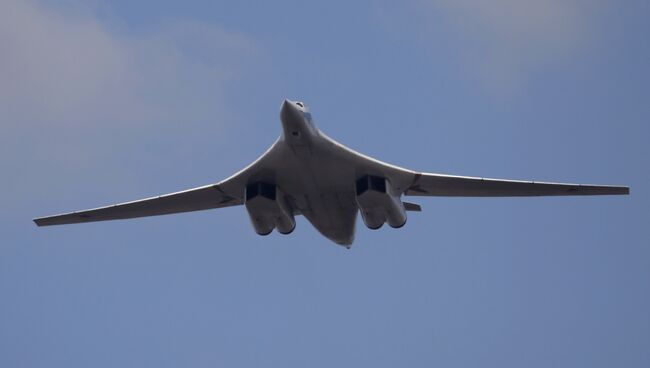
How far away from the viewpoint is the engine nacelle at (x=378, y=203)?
2101 inches

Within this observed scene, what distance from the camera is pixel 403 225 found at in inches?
2167

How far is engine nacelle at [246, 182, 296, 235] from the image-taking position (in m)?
54.2

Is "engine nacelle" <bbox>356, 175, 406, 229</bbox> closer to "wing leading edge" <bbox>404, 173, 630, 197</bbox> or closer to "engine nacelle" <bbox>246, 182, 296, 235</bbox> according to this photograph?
"wing leading edge" <bbox>404, 173, 630, 197</bbox>

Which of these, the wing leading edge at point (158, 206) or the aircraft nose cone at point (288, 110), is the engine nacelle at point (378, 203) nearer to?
the aircraft nose cone at point (288, 110)

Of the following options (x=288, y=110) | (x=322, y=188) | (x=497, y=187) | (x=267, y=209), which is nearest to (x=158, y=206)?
(x=267, y=209)

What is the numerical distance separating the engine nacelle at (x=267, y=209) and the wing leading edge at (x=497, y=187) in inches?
201

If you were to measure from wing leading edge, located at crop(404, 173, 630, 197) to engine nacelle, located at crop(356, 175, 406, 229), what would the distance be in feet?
4.57

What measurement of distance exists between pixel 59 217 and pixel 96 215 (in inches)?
66.6

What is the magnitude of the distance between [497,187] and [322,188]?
732 cm

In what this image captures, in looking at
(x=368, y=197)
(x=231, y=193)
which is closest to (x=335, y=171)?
(x=368, y=197)

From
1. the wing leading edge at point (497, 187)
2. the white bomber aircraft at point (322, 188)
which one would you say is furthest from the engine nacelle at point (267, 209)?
the wing leading edge at point (497, 187)

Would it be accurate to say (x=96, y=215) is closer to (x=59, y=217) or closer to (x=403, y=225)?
(x=59, y=217)

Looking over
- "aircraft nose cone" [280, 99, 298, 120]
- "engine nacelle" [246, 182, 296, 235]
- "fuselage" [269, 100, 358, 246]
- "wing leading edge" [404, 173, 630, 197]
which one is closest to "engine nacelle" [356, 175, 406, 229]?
"fuselage" [269, 100, 358, 246]

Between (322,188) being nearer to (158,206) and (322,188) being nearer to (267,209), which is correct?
(267,209)
